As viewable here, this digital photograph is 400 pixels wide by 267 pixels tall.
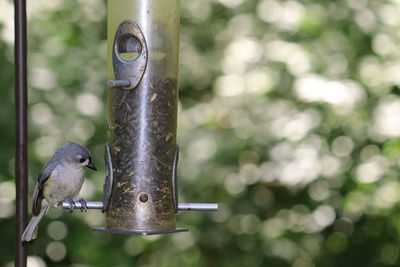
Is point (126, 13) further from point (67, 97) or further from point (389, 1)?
point (389, 1)

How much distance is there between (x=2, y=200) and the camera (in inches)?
221

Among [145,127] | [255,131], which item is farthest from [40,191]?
[255,131]

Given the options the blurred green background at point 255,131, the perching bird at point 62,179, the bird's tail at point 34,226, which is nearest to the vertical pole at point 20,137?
the bird's tail at point 34,226

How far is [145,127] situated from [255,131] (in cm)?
182

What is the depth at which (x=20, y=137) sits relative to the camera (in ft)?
9.66

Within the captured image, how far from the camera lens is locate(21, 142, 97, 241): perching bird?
14.3ft

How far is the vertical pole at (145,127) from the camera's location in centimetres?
403

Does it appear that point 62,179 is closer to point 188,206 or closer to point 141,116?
point 141,116

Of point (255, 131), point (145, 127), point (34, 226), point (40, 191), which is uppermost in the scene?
point (145, 127)

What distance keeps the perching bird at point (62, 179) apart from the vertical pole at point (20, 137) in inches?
54.0

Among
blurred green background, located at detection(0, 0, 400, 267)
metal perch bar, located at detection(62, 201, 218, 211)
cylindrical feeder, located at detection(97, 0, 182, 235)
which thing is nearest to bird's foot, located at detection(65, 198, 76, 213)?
metal perch bar, located at detection(62, 201, 218, 211)

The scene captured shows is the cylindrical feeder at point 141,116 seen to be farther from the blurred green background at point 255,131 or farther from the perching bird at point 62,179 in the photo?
the blurred green background at point 255,131

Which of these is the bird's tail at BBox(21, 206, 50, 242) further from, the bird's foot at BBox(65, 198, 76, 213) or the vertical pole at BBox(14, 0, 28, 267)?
the vertical pole at BBox(14, 0, 28, 267)

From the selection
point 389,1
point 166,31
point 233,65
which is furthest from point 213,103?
point 166,31
